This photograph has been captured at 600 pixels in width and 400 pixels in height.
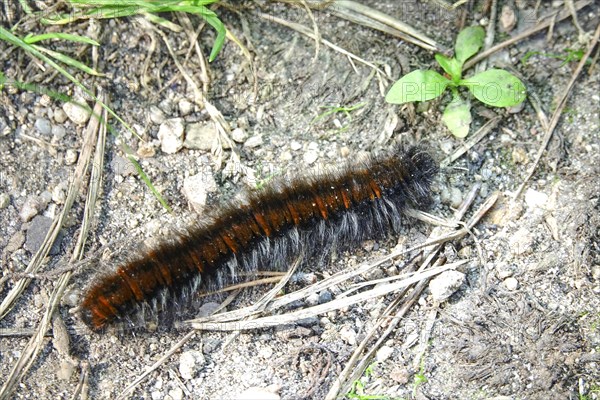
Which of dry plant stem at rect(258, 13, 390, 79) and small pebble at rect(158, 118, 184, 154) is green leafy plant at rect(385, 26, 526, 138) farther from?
small pebble at rect(158, 118, 184, 154)

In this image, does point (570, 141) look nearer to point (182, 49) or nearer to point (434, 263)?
point (434, 263)

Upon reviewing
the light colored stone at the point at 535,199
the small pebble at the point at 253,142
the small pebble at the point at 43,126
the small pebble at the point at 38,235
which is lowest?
the light colored stone at the point at 535,199

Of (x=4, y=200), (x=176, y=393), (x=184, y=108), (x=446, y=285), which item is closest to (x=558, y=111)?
(x=446, y=285)

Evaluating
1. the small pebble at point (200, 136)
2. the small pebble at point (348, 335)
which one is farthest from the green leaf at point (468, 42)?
the small pebble at point (348, 335)

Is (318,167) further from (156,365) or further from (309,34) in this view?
(156,365)

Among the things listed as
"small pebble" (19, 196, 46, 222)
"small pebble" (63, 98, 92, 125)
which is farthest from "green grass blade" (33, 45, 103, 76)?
"small pebble" (19, 196, 46, 222)

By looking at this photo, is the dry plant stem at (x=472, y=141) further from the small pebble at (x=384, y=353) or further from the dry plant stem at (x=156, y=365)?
the dry plant stem at (x=156, y=365)

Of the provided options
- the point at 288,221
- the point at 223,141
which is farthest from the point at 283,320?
the point at 223,141
